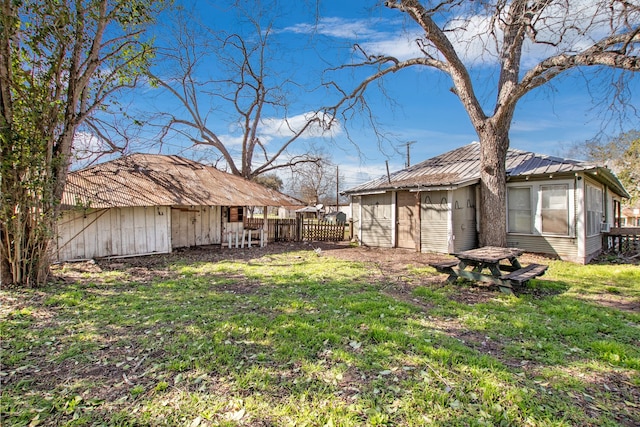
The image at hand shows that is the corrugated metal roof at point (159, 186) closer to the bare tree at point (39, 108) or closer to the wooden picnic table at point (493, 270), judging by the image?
the bare tree at point (39, 108)

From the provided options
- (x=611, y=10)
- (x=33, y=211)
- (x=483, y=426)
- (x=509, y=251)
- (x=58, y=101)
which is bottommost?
(x=483, y=426)

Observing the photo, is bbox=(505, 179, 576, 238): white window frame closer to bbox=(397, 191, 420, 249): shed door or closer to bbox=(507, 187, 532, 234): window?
bbox=(507, 187, 532, 234): window

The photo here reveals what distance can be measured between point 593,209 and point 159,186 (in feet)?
50.5

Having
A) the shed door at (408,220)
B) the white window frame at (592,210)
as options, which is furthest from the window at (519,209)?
the shed door at (408,220)

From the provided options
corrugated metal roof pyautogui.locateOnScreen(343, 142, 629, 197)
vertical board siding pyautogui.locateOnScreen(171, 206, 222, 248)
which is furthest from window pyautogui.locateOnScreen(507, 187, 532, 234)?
vertical board siding pyautogui.locateOnScreen(171, 206, 222, 248)

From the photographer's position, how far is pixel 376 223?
43.4 ft

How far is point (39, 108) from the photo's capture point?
6.09m

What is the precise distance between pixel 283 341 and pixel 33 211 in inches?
244

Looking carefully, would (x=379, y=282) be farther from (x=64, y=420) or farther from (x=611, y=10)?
Result: (x=611, y=10)

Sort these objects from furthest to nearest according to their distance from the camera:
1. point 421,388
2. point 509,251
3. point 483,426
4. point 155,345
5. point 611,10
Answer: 1. point 509,251
2. point 611,10
3. point 155,345
4. point 421,388
5. point 483,426

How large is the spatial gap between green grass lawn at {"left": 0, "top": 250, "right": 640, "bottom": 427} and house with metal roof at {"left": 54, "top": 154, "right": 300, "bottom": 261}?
4037mm

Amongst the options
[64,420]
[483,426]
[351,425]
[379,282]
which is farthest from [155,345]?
[379,282]

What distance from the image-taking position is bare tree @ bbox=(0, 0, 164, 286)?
5.82 m

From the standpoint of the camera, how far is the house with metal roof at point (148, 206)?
374 inches
